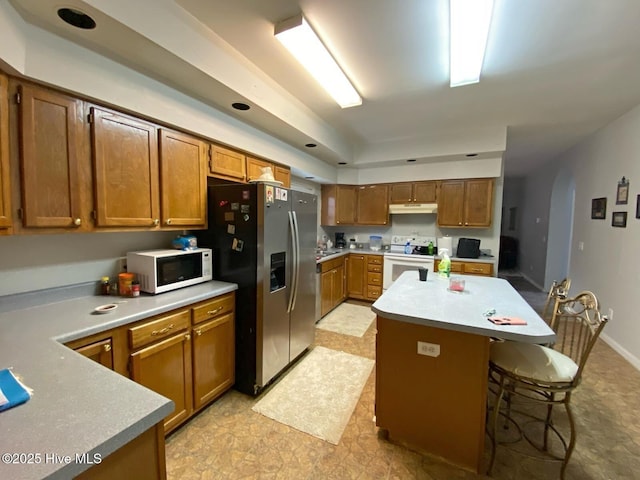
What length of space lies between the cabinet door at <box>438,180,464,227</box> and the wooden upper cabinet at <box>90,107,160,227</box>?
13.0 feet

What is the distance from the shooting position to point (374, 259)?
464 centimetres

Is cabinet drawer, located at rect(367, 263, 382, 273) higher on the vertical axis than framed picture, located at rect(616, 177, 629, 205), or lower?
lower

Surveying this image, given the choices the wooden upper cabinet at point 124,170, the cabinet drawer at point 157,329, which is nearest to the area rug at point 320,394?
the cabinet drawer at point 157,329

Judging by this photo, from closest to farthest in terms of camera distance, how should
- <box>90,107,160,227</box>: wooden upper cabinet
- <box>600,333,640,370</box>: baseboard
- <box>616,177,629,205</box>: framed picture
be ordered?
<box>90,107,160,227</box>: wooden upper cabinet, <box>600,333,640,370</box>: baseboard, <box>616,177,629,205</box>: framed picture

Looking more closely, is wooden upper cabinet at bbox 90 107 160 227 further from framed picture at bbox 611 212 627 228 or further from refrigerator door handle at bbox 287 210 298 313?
framed picture at bbox 611 212 627 228

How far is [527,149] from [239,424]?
575 cm

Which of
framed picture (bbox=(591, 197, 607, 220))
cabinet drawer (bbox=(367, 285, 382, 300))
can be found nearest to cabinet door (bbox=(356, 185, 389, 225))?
cabinet drawer (bbox=(367, 285, 382, 300))

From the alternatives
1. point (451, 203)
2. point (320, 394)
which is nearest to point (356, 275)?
point (451, 203)

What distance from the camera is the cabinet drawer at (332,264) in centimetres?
394

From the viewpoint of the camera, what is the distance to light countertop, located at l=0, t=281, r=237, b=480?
0.69m

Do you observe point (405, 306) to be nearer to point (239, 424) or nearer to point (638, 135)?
point (239, 424)

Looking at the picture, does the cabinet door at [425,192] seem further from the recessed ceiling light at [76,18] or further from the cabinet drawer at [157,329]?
the recessed ceiling light at [76,18]

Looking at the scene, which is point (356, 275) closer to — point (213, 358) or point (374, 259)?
point (374, 259)

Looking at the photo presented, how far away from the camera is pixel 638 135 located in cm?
288
